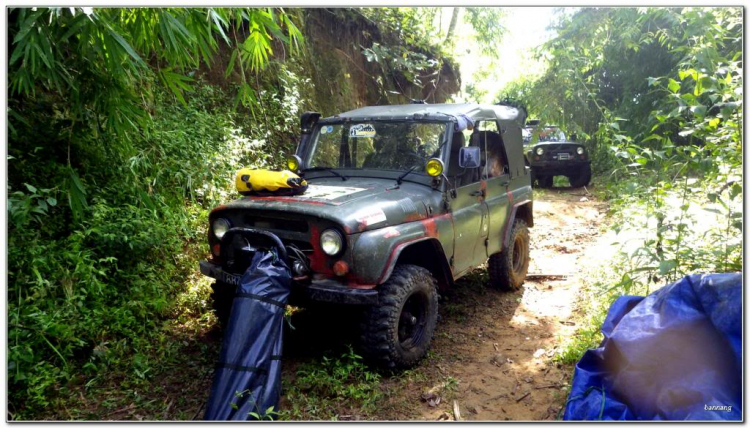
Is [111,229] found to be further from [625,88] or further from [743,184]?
[625,88]

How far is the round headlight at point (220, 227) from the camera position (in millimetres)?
3829

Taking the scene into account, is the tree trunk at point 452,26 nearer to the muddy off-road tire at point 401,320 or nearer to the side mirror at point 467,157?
the side mirror at point 467,157

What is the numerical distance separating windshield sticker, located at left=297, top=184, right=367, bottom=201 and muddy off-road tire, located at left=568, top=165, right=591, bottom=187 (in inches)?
437

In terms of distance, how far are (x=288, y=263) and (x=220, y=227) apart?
83cm

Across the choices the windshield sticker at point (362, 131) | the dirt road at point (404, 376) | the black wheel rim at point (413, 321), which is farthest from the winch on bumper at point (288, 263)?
the windshield sticker at point (362, 131)

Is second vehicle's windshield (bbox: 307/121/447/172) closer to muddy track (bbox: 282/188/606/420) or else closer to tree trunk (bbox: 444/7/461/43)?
muddy track (bbox: 282/188/606/420)

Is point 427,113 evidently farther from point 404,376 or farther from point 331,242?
point 404,376

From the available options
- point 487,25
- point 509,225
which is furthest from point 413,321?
point 487,25

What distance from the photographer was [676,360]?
2.57m

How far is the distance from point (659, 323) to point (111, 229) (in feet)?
13.2

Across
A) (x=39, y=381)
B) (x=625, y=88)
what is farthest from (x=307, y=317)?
(x=625, y=88)

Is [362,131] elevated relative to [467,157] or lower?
elevated

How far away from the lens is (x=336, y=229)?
3348mm

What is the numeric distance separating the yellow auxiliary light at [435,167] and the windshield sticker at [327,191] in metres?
0.56
